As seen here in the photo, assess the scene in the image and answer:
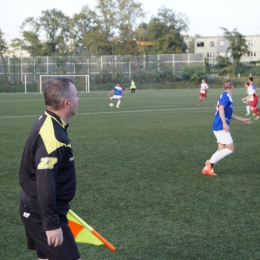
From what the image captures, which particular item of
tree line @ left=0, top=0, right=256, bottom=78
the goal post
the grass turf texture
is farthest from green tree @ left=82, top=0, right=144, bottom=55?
the grass turf texture

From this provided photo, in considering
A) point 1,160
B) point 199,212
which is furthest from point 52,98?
point 1,160

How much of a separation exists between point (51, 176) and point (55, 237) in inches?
15.4

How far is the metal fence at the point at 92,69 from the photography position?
64875 mm

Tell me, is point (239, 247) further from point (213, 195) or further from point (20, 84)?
point (20, 84)

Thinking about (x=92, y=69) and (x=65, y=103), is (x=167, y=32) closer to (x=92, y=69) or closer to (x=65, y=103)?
(x=92, y=69)

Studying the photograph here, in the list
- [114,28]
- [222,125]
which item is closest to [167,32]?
[114,28]

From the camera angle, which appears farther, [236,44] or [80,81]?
[236,44]

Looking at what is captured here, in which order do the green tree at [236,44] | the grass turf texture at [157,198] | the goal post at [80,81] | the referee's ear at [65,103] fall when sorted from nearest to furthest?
the referee's ear at [65,103] < the grass turf texture at [157,198] < the goal post at [80,81] < the green tree at [236,44]

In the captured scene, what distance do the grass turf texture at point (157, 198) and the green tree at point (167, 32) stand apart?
302 ft

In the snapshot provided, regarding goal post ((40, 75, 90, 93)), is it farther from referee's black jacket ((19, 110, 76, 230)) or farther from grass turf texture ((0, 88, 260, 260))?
referee's black jacket ((19, 110, 76, 230))

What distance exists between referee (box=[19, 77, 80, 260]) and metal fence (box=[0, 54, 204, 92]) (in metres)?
61.7

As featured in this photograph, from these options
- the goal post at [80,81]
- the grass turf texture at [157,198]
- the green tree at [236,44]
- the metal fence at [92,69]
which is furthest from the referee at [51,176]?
the green tree at [236,44]

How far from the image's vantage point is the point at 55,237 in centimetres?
337

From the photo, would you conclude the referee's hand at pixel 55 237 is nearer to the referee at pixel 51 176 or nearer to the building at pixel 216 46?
the referee at pixel 51 176
